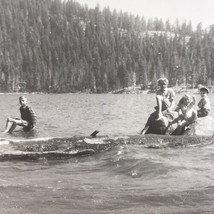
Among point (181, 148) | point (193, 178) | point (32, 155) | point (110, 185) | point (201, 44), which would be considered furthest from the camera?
point (201, 44)

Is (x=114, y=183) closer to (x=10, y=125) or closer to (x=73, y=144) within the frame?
(x=73, y=144)

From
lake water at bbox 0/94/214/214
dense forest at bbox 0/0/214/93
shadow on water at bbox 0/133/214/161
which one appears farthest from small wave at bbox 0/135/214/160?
dense forest at bbox 0/0/214/93

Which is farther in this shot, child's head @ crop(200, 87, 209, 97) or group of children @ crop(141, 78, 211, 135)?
child's head @ crop(200, 87, 209, 97)

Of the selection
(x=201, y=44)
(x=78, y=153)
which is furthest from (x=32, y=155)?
(x=201, y=44)

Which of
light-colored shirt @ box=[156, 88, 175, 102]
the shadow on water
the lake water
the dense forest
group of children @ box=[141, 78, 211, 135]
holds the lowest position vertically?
the lake water

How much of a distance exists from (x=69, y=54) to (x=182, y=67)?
Result: 58.7 metres

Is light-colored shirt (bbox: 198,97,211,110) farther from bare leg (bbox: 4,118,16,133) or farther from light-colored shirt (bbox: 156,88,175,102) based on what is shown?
bare leg (bbox: 4,118,16,133)

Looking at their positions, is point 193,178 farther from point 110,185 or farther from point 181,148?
point 181,148

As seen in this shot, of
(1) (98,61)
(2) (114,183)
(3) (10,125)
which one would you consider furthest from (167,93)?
(1) (98,61)

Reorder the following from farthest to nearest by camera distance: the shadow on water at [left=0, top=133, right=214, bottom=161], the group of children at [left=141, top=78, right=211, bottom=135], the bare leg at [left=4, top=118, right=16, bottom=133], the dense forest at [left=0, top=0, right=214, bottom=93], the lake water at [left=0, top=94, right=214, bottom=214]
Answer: the dense forest at [left=0, top=0, right=214, bottom=93]
the bare leg at [left=4, top=118, right=16, bottom=133]
the group of children at [left=141, top=78, right=211, bottom=135]
the shadow on water at [left=0, top=133, right=214, bottom=161]
the lake water at [left=0, top=94, right=214, bottom=214]

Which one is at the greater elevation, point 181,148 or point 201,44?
point 201,44

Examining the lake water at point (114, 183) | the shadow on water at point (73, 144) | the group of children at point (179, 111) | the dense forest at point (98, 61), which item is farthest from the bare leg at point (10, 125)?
the dense forest at point (98, 61)

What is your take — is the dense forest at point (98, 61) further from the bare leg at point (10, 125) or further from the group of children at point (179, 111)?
the group of children at point (179, 111)

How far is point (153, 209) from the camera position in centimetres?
656
